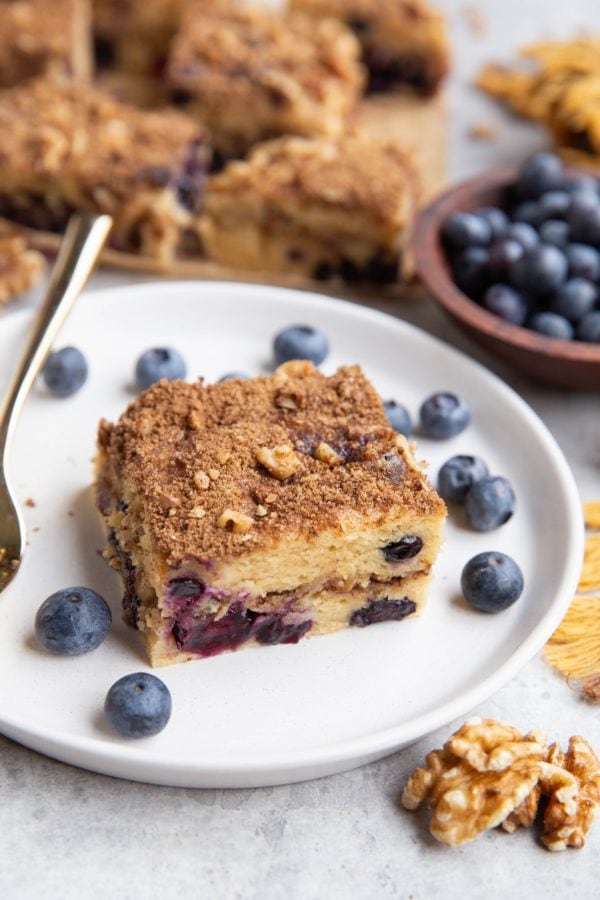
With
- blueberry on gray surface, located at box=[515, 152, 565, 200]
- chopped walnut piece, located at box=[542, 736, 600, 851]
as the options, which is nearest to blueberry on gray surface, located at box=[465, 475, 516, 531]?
chopped walnut piece, located at box=[542, 736, 600, 851]

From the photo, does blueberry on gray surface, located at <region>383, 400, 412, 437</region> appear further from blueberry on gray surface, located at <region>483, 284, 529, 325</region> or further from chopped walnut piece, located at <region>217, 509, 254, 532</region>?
chopped walnut piece, located at <region>217, 509, 254, 532</region>

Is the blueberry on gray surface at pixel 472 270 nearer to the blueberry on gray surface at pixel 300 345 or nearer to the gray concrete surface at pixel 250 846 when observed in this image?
the blueberry on gray surface at pixel 300 345

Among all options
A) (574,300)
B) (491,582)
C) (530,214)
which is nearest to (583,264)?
(574,300)

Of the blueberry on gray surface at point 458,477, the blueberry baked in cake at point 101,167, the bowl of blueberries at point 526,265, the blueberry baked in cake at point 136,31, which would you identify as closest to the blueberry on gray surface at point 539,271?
the bowl of blueberries at point 526,265

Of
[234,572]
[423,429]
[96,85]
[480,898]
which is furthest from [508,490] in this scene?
[96,85]

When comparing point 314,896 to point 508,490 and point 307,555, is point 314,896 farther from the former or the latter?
point 508,490

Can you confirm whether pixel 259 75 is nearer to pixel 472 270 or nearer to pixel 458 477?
pixel 472 270

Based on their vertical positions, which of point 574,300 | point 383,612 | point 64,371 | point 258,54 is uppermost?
point 258,54
